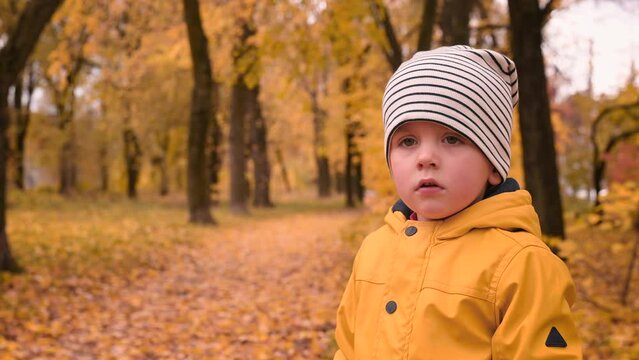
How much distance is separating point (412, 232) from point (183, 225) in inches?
502

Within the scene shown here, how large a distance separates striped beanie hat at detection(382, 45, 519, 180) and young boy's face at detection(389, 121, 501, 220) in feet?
0.14

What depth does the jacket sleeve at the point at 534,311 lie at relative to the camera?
155 cm

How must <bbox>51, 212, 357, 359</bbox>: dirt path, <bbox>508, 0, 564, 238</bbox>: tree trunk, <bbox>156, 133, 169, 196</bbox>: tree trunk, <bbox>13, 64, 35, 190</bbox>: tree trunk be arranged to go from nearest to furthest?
<bbox>51, 212, 357, 359</bbox>: dirt path
<bbox>508, 0, 564, 238</bbox>: tree trunk
<bbox>13, 64, 35, 190</bbox>: tree trunk
<bbox>156, 133, 169, 196</bbox>: tree trunk

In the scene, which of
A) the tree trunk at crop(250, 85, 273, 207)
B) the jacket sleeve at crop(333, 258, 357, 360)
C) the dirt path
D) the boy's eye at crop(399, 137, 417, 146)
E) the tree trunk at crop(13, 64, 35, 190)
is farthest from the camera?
the tree trunk at crop(13, 64, 35, 190)

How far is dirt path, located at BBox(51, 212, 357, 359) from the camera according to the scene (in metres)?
5.14

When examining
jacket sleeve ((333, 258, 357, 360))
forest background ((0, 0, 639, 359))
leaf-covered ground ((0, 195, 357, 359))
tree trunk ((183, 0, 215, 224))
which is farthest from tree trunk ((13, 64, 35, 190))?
jacket sleeve ((333, 258, 357, 360))

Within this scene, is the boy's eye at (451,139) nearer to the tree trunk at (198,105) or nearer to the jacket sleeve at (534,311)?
the jacket sleeve at (534,311)

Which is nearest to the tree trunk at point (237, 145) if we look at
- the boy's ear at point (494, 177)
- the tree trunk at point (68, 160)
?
the tree trunk at point (68, 160)

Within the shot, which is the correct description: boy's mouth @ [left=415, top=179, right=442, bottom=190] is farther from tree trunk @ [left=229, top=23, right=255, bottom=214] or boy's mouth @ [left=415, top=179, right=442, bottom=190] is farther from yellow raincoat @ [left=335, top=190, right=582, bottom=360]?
tree trunk @ [left=229, top=23, right=255, bottom=214]

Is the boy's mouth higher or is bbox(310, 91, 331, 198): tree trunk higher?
bbox(310, 91, 331, 198): tree trunk

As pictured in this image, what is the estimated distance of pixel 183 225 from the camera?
46.1ft

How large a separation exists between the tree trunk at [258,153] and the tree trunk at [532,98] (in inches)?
636

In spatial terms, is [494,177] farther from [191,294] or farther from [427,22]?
[427,22]

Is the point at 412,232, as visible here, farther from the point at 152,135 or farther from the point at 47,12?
the point at 152,135
